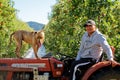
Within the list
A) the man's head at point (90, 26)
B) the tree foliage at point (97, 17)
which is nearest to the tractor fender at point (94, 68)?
the man's head at point (90, 26)

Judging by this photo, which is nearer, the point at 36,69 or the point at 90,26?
the point at 90,26

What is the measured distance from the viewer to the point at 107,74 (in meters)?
7.53

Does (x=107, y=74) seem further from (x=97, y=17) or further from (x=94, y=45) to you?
(x=97, y=17)

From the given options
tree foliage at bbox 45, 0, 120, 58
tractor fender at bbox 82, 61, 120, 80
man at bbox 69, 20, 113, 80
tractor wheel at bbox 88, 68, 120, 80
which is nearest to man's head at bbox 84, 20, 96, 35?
man at bbox 69, 20, 113, 80

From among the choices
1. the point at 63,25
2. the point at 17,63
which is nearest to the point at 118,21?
the point at 63,25

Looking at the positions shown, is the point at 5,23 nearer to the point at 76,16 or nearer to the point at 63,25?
the point at 63,25

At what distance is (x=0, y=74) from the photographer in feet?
28.0

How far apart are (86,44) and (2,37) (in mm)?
16680

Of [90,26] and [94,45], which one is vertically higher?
[90,26]

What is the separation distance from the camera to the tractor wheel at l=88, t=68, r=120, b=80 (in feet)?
24.7

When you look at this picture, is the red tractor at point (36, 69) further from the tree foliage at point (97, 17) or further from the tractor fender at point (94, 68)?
the tree foliage at point (97, 17)

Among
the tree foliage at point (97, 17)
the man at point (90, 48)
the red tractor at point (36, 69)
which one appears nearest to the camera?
the man at point (90, 48)

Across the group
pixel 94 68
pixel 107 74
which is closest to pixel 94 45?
pixel 94 68

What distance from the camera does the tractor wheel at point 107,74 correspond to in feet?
24.7
